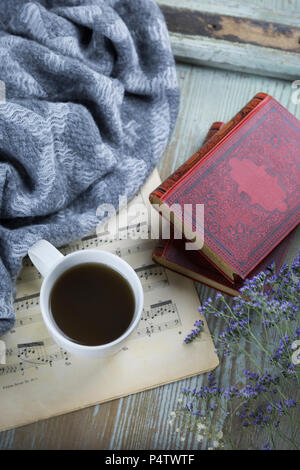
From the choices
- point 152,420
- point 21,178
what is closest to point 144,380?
point 152,420

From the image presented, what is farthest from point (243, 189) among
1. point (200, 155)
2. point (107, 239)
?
point (107, 239)

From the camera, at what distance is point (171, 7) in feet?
2.89

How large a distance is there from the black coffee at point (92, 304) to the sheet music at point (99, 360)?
11cm

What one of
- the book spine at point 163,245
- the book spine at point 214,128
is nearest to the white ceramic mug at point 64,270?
the book spine at point 163,245

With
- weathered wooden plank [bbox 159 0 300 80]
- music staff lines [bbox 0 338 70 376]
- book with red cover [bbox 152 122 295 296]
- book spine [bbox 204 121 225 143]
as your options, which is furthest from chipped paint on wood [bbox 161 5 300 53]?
music staff lines [bbox 0 338 70 376]

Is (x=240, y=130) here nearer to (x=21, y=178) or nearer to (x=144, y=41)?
(x=144, y=41)

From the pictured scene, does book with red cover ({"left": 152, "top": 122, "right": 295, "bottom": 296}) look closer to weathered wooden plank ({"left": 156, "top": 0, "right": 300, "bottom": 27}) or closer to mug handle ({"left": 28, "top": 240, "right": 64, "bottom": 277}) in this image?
mug handle ({"left": 28, "top": 240, "right": 64, "bottom": 277})

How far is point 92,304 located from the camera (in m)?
0.70

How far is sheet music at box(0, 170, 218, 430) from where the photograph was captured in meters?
0.76

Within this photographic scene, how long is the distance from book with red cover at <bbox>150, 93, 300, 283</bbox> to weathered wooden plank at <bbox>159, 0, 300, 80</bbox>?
0.54 ft

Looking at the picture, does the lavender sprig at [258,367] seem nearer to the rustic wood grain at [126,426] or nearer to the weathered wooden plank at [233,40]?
the rustic wood grain at [126,426]

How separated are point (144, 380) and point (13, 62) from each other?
551 mm

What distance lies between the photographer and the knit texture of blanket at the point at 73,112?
2.41 ft

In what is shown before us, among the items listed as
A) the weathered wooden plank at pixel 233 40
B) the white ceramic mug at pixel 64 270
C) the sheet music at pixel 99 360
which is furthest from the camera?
the weathered wooden plank at pixel 233 40
